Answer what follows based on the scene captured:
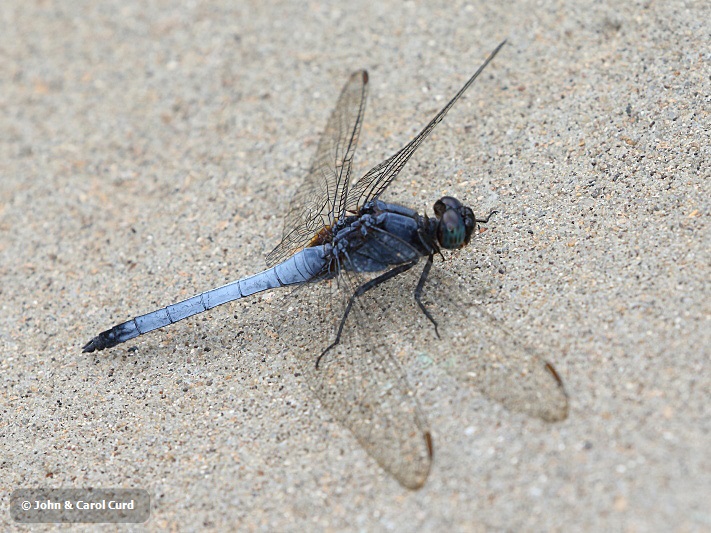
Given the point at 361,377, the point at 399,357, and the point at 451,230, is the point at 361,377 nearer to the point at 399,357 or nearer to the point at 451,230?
the point at 399,357

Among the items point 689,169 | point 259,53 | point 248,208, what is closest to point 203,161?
point 248,208

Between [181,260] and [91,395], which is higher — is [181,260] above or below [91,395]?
above

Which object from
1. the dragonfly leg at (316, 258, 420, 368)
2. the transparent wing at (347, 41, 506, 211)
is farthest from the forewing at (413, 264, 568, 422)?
the transparent wing at (347, 41, 506, 211)

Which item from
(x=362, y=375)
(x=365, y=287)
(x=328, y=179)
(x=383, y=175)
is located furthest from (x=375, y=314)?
(x=328, y=179)

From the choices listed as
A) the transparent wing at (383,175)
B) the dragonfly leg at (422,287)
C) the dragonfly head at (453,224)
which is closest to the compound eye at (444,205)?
the dragonfly head at (453,224)

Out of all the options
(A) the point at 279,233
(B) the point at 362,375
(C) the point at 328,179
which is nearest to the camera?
(B) the point at 362,375

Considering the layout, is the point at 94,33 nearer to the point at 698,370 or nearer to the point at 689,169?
the point at 689,169
